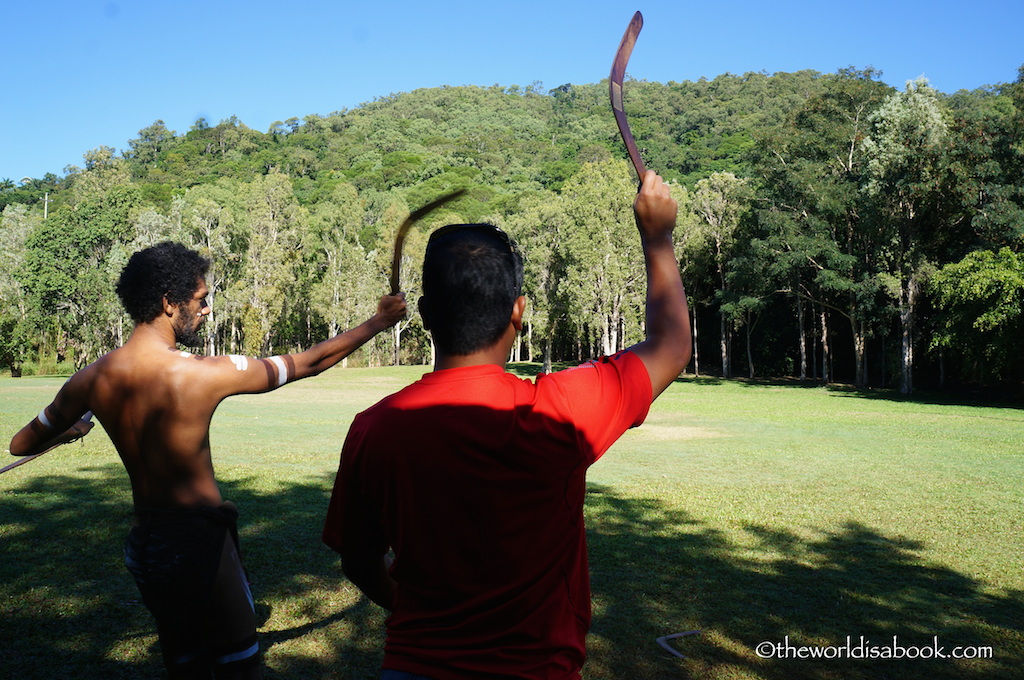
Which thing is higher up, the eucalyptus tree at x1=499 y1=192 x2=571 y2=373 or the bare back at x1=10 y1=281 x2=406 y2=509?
the eucalyptus tree at x1=499 y1=192 x2=571 y2=373

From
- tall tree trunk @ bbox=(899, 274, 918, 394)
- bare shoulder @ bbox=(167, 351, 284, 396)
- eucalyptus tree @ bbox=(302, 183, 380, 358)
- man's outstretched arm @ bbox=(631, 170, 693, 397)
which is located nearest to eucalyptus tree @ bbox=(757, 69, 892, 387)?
tall tree trunk @ bbox=(899, 274, 918, 394)

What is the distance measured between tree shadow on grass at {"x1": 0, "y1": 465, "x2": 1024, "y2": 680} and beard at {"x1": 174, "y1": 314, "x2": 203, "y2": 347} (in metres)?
2.42

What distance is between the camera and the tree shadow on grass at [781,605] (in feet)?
16.5

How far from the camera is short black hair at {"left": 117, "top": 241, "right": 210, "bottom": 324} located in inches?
135

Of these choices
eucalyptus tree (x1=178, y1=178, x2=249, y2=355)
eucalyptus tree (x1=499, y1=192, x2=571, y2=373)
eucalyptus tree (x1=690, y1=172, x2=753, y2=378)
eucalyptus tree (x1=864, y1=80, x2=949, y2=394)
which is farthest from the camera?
eucalyptus tree (x1=178, y1=178, x2=249, y2=355)

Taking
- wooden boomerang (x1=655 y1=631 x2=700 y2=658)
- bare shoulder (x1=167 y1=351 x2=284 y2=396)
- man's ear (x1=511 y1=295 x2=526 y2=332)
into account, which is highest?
man's ear (x1=511 y1=295 x2=526 y2=332)

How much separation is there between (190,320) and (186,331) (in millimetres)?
64

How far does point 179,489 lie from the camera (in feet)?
10.6

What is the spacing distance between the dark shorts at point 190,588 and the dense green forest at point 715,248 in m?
13.1

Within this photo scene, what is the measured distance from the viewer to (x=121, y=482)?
1132 centimetres

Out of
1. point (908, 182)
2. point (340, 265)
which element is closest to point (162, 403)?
point (908, 182)

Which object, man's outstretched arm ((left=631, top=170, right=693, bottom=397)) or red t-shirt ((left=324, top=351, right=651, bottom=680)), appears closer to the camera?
red t-shirt ((left=324, top=351, right=651, bottom=680))

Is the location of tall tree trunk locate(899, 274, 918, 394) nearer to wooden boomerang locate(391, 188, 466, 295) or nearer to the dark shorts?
the dark shorts

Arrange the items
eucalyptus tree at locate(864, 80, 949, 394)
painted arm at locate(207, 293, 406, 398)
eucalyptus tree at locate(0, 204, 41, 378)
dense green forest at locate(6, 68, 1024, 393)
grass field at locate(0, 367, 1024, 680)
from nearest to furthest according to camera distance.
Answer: painted arm at locate(207, 293, 406, 398)
grass field at locate(0, 367, 1024, 680)
dense green forest at locate(6, 68, 1024, 393)
eucalyptus tree at locate(864, 80, 949, 394)
eucalyptus tree at locate(0, 204, 41, 378)
